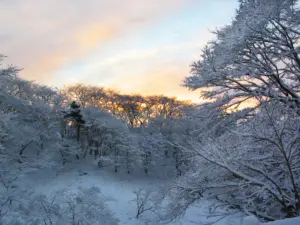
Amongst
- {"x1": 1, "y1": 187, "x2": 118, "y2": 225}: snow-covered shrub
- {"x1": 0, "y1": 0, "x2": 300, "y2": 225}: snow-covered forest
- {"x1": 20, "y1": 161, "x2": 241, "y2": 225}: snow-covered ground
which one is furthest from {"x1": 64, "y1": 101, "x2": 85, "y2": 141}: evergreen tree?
{"x1": 1, "y1": 187, "x2": 118, "y2": 225}: snow-covered shrub

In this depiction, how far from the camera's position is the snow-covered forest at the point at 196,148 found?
4516 millimetres

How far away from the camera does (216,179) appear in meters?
5.11

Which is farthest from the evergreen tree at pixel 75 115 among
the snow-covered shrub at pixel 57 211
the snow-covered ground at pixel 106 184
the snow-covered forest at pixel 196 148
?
the snow-covered shrub at pixel 57 211

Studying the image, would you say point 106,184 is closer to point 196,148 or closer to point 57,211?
point 57,211

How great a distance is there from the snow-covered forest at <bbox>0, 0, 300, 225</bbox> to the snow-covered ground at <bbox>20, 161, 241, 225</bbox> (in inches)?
4.3

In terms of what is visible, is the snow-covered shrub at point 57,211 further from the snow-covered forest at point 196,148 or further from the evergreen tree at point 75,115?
the evergreen tree at point 75,115

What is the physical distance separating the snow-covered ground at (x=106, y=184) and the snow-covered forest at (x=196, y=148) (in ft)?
0.36

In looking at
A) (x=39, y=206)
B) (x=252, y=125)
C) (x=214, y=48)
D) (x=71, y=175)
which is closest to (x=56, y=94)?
(x=71, y=175)

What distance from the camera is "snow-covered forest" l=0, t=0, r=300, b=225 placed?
Answer: 4516 mm

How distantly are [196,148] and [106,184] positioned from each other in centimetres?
2023

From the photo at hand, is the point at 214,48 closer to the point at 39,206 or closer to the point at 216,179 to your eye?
the point at 216,179

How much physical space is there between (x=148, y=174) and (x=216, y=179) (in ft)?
78.4

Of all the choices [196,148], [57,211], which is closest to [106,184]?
[57,211]

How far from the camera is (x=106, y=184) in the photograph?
23469 mm
